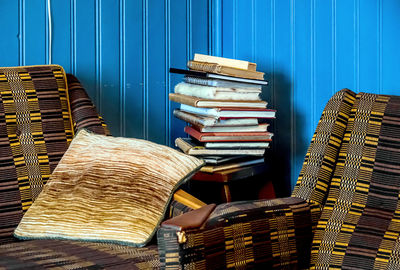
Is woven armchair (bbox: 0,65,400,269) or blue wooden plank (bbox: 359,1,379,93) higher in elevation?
blue wooden plank (bbox: 359,1,379,93)

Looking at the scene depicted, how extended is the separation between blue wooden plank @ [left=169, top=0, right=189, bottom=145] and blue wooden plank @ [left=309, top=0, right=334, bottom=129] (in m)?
0.71

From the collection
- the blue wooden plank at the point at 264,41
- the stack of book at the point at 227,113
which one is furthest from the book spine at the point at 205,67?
the blue wooden plank at the point at 264,41

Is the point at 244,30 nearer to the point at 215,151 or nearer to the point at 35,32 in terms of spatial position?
the point at 215,151

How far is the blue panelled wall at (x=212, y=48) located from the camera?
1.97 meters

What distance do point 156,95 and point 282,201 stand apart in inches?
47.7

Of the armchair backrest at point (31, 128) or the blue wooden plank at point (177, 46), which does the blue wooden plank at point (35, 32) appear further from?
the blue wooden plank at point (177, 46)

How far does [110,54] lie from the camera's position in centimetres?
244

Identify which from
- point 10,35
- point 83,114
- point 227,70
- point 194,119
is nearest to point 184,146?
point 194,119

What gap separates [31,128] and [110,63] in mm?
698

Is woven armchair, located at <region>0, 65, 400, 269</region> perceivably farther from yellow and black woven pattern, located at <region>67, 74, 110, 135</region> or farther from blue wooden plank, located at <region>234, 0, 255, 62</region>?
blue wooden plank, located at <region>234, 0, 255, 62</region>

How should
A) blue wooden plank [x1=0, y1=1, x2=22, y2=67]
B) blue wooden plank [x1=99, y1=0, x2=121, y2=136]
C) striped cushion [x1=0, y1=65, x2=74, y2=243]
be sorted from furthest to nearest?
blue wooden plank [x1=99, y1=0, x2=121, y2=136] < blue wooden plank [x1=0, y1=1, x2=22, y2=67] < striped cushion [x1=0, y1=65, x2=74, y2=243]

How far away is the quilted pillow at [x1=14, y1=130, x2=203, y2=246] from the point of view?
160 centimetres

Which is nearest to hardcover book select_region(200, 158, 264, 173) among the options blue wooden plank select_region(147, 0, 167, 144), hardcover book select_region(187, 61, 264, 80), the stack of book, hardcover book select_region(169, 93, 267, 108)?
the stack of book

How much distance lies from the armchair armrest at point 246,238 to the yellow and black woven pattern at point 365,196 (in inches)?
2.2
